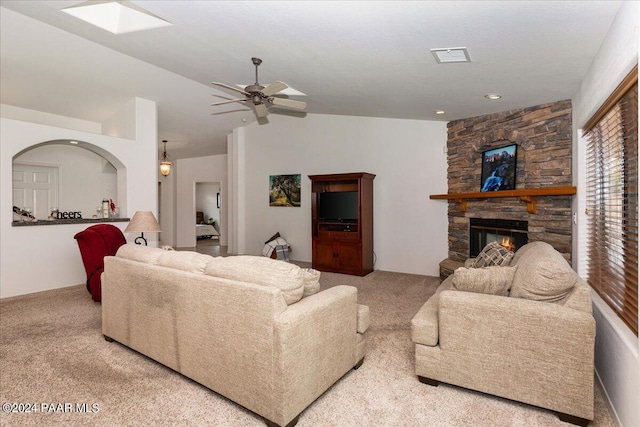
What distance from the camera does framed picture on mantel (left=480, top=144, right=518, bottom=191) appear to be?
4.48 meters

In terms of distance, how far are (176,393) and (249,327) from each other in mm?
797

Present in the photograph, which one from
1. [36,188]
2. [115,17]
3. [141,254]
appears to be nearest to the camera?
[141,254]

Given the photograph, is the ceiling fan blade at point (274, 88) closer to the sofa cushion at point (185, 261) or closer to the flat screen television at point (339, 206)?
the sofa cushion at point (185, 261)

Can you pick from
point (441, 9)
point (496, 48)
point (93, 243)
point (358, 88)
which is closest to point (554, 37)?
point (496, 48)

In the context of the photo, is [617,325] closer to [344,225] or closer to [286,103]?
[286,103]

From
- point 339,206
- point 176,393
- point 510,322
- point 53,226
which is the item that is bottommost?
point 176,393

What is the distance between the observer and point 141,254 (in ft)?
8.83

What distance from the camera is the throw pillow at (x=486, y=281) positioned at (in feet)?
7.32

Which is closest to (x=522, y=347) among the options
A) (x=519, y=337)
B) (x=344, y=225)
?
(x=519, y=337)

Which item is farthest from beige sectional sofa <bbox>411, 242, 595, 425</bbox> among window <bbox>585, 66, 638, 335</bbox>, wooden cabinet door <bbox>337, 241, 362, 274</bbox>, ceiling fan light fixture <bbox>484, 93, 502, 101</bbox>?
wooden cabinet door <bbox>337, 241, 362, 274</bbox>

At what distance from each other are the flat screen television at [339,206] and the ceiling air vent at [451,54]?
130 inches

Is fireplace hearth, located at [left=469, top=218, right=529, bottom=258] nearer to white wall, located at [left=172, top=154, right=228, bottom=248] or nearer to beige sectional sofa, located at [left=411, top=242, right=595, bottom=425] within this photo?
beige sectional sofa, located at [left=411, top=242, right=595, bottom=425]

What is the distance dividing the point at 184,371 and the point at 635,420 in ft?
8.02

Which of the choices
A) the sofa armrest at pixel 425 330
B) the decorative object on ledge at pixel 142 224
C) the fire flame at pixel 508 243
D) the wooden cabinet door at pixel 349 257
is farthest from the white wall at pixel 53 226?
the fire flame at pixel 508 243
